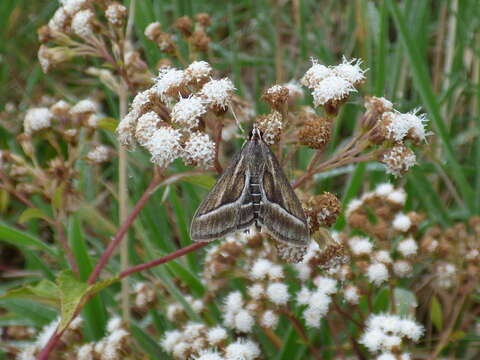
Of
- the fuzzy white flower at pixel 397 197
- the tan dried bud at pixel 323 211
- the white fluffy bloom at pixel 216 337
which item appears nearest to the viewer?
the tan dried bud at pixel 323 211

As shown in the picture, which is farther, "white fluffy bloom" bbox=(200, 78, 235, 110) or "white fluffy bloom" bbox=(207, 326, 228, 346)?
"white fluffy bloom" bbox=(207, 326, 228, 346)

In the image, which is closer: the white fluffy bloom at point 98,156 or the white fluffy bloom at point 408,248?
the white fluffy bloom at point 408,248

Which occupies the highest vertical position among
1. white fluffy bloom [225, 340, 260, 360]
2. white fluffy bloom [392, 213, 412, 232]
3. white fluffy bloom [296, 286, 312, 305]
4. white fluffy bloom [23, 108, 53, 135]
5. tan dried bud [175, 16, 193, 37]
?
tan dried bud [175, 16, 193, 37]

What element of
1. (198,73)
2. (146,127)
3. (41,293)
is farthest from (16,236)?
(198,73)

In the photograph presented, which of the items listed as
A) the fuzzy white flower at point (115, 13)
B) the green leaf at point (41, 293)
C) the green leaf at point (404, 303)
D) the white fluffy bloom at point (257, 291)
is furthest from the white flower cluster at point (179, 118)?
the green leaf at point (404, 303)

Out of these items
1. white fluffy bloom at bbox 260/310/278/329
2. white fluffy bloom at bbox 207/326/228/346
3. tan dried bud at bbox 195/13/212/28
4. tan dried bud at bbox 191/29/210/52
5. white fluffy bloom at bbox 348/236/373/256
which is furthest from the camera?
tan dried bud at bbox 195/13/212/28

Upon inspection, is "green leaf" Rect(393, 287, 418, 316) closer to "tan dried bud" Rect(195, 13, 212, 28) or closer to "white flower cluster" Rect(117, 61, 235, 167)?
"white flower cluster" Rect(117, 61, 235, 167)

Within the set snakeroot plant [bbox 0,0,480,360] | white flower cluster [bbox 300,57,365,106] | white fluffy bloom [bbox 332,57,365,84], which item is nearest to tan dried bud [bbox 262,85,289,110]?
snakeroot plant [bbox 0,0,480,360]

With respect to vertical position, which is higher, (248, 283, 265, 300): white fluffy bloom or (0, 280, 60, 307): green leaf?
(248, 283, 265, 300): white fluffy bloom

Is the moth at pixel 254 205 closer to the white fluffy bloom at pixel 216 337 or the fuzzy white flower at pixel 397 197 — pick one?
the white fluffy bloom at pixel 216 337
